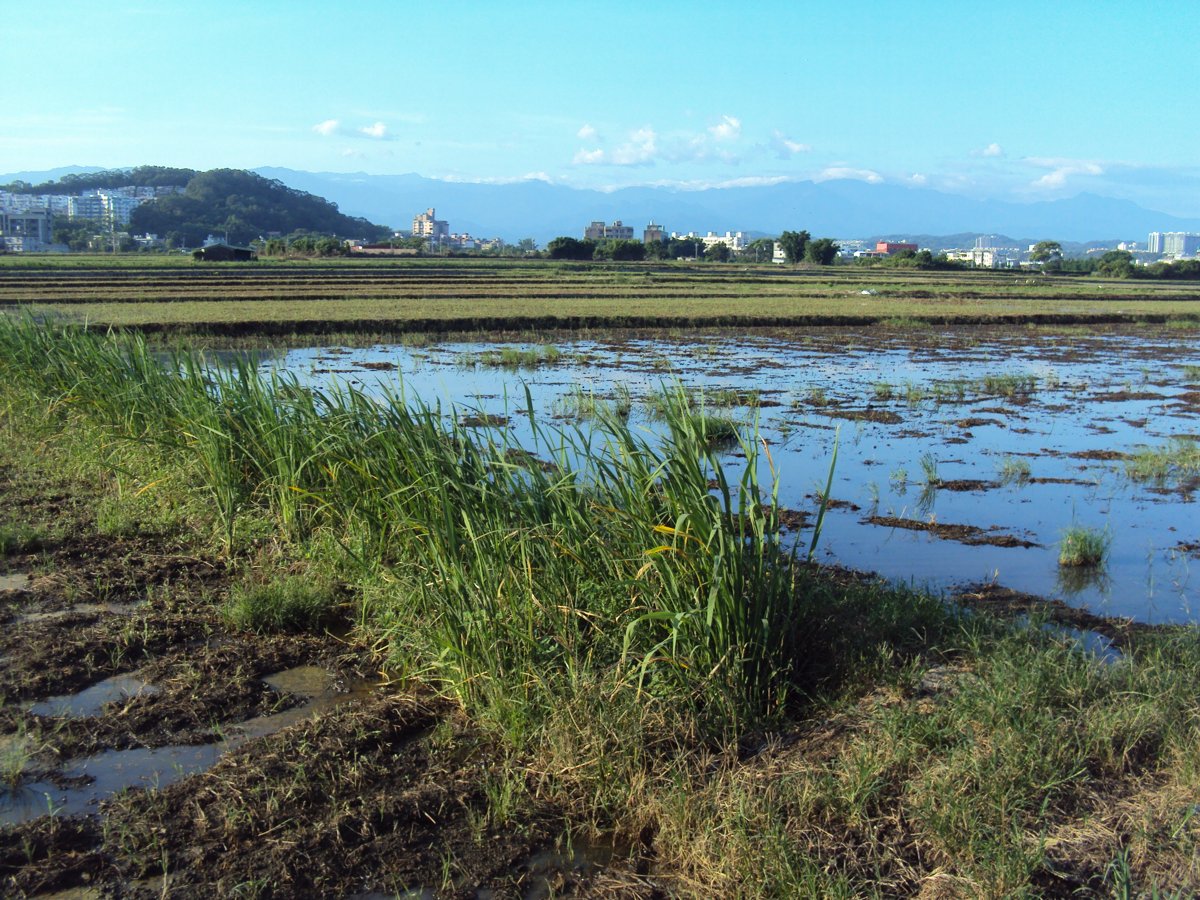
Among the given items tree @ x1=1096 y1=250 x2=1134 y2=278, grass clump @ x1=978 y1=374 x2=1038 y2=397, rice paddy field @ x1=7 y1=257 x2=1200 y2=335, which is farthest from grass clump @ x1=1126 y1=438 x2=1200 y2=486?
tree @ x1=1096 y1=250 x2=1134 y2=278

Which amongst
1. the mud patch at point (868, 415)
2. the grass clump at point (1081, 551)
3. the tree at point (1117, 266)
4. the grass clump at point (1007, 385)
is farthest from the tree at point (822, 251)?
the grass clump at point (1081, 551)

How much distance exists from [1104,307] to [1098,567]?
94.1 feet

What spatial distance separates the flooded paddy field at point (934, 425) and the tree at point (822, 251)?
177 ft

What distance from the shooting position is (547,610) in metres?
4.13

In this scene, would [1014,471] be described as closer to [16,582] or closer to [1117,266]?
[16,582]

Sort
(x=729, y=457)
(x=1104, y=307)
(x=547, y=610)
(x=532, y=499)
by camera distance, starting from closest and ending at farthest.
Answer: (x=547, y=610)
(x=532, y=499)
(x=729, y=457)
(x=1104, y=307)

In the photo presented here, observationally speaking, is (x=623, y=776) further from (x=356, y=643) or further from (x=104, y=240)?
(x=104, y=240)

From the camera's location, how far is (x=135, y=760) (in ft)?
12.4

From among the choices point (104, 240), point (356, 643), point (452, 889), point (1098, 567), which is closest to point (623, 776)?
point (452, 889)

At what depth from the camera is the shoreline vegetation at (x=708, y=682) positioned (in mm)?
2973

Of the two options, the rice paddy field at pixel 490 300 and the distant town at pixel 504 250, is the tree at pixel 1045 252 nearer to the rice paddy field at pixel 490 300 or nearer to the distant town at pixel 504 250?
the distant town at pixel 504 250

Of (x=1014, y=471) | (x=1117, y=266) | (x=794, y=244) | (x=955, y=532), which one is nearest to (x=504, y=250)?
(x=794, y=244)

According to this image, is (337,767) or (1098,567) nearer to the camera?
(337,767)

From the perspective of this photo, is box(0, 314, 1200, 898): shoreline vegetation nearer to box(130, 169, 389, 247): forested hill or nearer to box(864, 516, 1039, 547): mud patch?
box(864, 516, 1039, 547): mud patch
